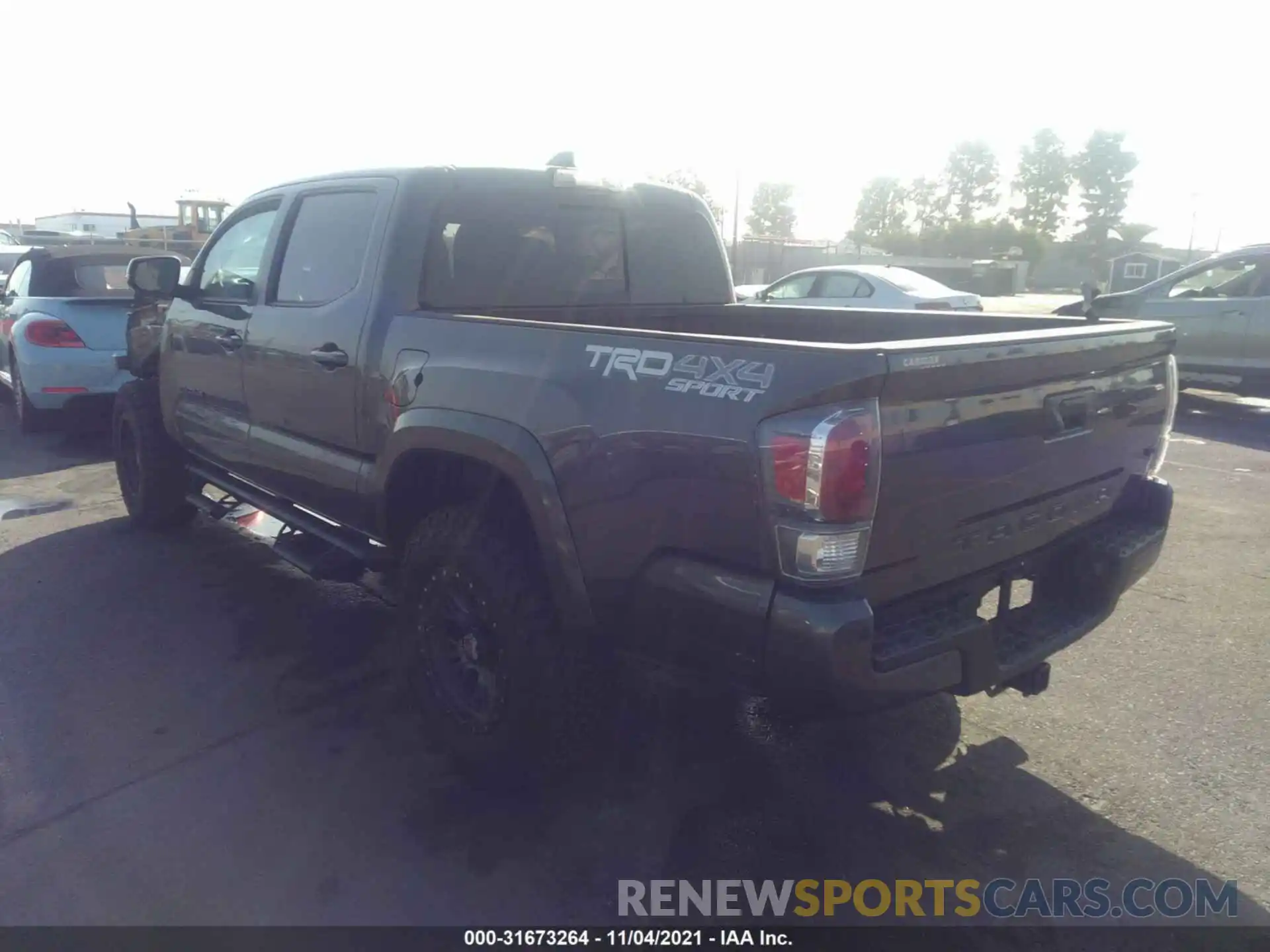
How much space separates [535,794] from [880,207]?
8370 centimetres

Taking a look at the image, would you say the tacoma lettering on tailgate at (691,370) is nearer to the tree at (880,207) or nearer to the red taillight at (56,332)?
the red taillight at (56,332)

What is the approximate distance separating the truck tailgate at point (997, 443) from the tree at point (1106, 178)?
80.0 meters

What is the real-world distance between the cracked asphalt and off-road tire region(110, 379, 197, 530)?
1.11 m

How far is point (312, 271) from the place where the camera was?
13.9ft

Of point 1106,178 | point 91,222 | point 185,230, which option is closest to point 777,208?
point 1106,178

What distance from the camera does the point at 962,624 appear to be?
9.03 ft

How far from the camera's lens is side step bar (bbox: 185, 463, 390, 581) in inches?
160

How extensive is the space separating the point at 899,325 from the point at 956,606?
5.56 ft

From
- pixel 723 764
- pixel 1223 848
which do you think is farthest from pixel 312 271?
pixel 1223 848

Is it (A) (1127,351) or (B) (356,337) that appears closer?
(A) (1127,351)

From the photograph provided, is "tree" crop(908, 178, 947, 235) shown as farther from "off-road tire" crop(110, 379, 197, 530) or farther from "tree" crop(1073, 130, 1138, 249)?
"off-road tire" crop(110, 379, 197, 530)

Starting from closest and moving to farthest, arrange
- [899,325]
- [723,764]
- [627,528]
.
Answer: [627,528] < [723,764] < [899,325]

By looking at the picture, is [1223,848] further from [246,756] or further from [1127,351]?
[246,756]

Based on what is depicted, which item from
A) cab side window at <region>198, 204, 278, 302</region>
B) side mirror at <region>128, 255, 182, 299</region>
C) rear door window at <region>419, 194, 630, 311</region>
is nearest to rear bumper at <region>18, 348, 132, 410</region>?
side mirror at <region>128, 255, 182, 299</region>
